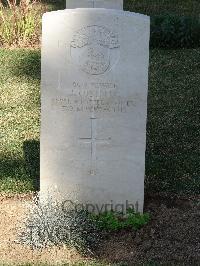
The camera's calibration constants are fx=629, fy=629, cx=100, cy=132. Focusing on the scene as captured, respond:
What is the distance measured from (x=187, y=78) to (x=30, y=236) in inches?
180

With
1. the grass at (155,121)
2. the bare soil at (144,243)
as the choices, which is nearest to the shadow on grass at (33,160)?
the grass at (155,121)

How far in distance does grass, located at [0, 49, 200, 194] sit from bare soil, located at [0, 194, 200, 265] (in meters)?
0.46

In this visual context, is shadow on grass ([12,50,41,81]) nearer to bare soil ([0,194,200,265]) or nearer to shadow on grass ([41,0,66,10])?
shadow on grass ([41,0,66,10])

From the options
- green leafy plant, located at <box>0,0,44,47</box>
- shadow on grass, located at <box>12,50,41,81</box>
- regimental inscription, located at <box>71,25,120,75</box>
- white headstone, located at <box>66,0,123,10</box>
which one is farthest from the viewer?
green leafy plant, located at <box>0,0,44,47</box>

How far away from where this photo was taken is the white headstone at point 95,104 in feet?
15.4

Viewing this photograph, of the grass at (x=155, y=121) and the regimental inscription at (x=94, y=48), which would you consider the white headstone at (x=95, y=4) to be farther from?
the regimental inscription at (x=94, y=48)

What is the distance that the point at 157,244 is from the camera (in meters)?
4.76

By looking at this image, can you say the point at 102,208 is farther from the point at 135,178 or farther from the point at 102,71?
the point at 102,71

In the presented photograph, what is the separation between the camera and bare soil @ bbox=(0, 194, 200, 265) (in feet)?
15.1

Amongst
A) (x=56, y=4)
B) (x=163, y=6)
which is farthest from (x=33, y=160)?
(x=56, y=4)

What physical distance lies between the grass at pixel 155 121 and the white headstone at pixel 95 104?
0.73 meters

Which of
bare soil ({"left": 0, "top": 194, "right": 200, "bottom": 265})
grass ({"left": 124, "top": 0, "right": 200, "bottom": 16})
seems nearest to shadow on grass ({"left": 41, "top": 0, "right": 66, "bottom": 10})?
grass ({"left": 124, "top": 0, "right": 200, "bottom": 16})

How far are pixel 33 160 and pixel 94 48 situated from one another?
72.7 inches

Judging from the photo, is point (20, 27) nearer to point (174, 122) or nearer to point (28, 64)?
point (28, 64)
